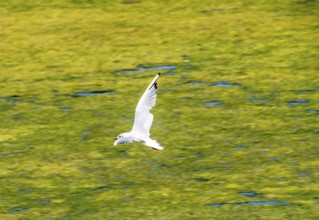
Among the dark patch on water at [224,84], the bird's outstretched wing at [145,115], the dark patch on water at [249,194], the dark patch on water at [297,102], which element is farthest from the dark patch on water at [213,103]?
the dark patch on water at [249,194]

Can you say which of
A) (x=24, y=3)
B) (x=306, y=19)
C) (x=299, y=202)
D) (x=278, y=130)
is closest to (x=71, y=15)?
(x=24, y=3)

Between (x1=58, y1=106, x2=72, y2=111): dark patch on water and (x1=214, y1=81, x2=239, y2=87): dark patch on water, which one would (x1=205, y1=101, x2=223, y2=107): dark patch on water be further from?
(x1=58, y1=106, x2=72, y2=111): dark patch on water

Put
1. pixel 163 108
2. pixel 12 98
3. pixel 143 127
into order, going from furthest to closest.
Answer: pixel 12 98 < pixel 163 108 < pixel 143 127

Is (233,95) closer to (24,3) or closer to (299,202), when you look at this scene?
(299,202)

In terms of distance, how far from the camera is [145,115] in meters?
5.12

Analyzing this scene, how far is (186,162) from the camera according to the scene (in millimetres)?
5508

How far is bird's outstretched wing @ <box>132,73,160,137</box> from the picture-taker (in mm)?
5074

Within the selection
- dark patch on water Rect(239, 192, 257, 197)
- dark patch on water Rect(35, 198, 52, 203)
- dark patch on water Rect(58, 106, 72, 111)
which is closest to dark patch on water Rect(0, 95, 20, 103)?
dark patch on water Rect(58, 106, 72, 111)

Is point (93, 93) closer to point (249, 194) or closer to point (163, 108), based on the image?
point (163, 108)

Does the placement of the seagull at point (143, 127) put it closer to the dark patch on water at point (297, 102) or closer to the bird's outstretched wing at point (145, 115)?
the bird's outstretched wing at point (145, 115)

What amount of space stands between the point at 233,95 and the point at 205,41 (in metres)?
1.16

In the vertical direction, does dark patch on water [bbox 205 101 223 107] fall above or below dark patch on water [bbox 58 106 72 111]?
below

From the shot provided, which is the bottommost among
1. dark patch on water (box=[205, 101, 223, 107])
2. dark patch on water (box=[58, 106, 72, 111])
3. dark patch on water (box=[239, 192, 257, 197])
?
dark patch on water (box=[239, 192, 257, 197])

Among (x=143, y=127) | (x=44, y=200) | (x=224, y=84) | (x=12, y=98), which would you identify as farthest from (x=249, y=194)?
(x=12, y=98)
